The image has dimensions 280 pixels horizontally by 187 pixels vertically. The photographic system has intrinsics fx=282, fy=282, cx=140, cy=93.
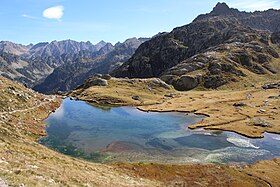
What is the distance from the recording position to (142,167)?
226ft

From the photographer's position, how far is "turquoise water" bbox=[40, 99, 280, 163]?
266ft

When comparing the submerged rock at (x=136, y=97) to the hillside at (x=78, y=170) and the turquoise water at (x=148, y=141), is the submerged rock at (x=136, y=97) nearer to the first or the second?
the turquoise water at (x=148, y=141)

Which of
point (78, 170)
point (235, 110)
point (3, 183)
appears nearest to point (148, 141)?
point (78, 170)

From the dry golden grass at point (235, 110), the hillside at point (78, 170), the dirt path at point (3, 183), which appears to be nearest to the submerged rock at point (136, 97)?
the dry golden grass at point (235, 110)

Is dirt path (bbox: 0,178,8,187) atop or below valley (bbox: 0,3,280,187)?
atop

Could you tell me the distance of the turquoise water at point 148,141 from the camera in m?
81.2

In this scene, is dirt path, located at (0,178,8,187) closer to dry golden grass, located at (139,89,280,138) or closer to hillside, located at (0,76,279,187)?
hillside, located at (0,76,279,187)

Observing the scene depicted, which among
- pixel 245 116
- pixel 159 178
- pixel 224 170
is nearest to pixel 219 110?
pixel 245 116

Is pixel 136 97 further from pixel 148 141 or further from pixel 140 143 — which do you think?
pixel 140 143

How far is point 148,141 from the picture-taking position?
96.2 m

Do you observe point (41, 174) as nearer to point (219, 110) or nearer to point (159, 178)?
point (159, 178)

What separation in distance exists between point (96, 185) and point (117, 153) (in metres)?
38.7

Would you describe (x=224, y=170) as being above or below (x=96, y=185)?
below

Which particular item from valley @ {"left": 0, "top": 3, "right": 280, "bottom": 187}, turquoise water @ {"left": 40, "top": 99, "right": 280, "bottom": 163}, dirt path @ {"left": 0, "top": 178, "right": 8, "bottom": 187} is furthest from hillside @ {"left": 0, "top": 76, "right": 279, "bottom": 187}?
turquoise water @ {"left": 40, "top": 99, "right": 280, "bottom": 163}
